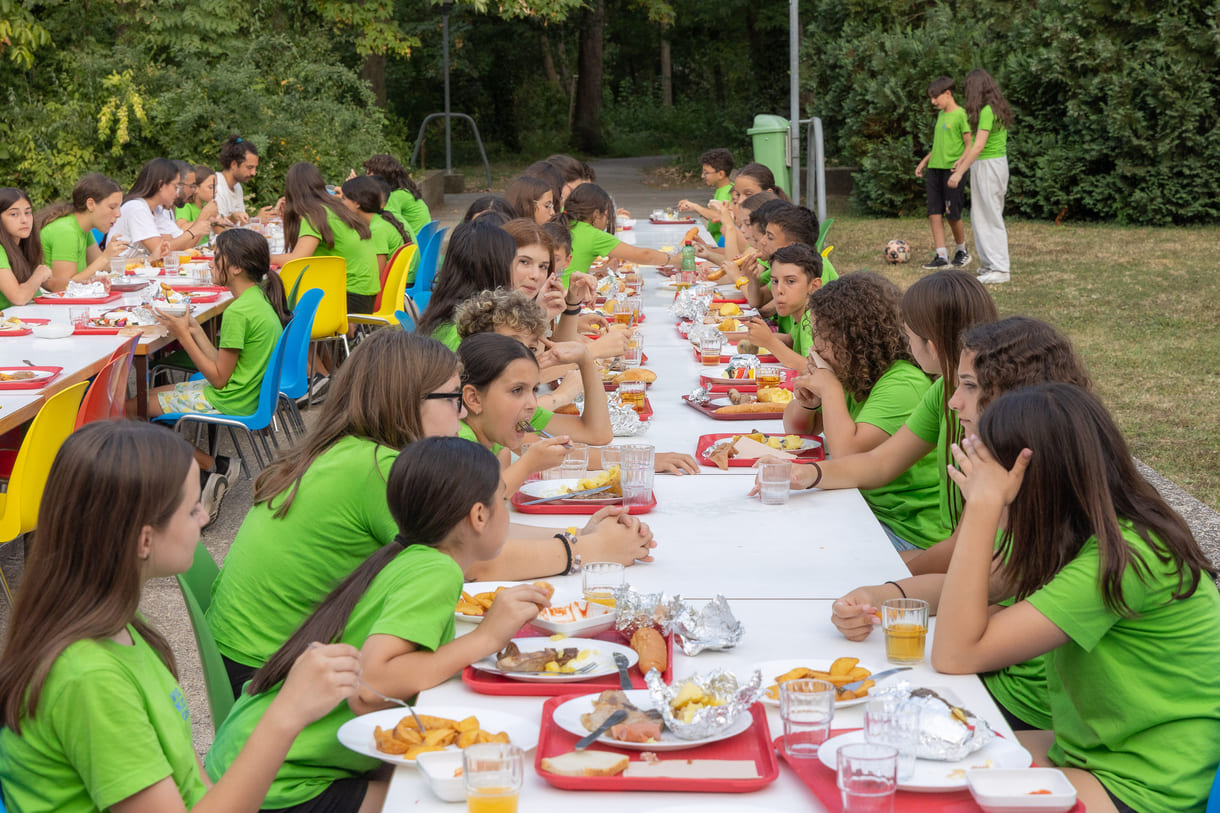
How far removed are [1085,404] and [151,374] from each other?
6.01m

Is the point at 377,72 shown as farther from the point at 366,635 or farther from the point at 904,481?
the point at 366,635

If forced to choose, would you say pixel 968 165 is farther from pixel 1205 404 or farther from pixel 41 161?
pixel 41 161

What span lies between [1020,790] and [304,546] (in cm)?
162

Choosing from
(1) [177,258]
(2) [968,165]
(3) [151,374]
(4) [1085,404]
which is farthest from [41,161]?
(4) [1085,404]

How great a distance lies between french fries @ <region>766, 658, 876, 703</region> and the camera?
7.30 feet

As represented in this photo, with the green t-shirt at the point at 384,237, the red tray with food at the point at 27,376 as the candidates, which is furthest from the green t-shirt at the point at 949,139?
the red tray with food at the point at 27,376

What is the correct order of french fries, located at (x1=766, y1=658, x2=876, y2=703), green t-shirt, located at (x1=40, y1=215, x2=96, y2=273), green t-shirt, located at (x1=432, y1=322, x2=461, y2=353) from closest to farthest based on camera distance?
french fries, located at (x1=766, y1=658, x2=876, y2=703)
green t-shirt, located at (x1=432, y1=322, x2=461, y2=353)
green t-shirt, located at (x1=40, y1=215, x2=96, y2=273)

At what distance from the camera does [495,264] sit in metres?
4.78

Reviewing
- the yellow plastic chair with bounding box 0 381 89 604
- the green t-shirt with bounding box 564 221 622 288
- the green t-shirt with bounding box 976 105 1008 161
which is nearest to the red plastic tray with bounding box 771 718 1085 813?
the yellow plastic chair with bounding box 0 381 89 604

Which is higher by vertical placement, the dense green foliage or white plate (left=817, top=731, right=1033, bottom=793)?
the dense green foliage

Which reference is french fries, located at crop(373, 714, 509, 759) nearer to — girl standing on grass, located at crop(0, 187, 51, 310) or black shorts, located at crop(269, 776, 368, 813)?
black shorts, located at crop(269, 776, 368, 813)

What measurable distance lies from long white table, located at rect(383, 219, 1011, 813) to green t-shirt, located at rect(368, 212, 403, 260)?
4892 millimetres

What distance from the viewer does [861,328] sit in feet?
13.6

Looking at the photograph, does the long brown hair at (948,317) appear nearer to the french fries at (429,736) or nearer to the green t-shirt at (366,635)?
the green t-shirt at (366,635)
